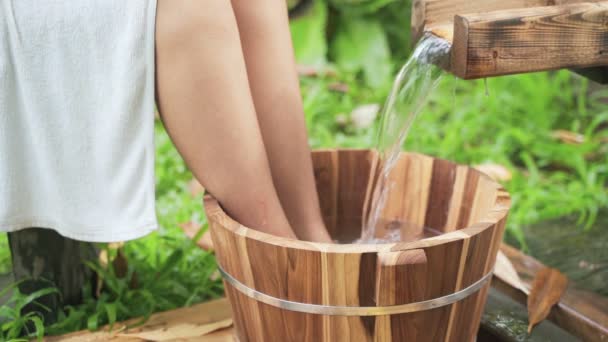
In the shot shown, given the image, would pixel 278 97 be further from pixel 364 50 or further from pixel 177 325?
pixel 364 50

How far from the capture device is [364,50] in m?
3.13

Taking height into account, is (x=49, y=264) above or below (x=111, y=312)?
above

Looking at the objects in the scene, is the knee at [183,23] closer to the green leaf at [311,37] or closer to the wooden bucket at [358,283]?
the wooden bucket at [358,283]

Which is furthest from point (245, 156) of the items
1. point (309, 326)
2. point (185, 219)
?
point (185, 219)

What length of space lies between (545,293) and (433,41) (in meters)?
0.59

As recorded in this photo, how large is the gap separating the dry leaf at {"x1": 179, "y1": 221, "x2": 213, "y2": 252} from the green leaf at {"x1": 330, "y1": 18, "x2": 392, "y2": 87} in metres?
1.37

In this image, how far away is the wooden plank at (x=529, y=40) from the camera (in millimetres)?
1032

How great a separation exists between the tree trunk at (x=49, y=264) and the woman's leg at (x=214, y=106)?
41 centimetres

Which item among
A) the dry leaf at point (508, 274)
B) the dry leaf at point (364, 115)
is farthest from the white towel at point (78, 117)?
the dry leaf at point (364, 115)

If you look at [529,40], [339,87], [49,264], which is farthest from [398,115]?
[339,87]

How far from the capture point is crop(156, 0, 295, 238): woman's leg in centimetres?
111

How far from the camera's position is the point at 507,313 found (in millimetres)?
1474

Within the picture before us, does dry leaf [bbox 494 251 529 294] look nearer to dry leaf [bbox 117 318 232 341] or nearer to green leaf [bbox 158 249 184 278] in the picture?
dry leaf [bbox 117 318 232 341]

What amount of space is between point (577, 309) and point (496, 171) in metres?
0.77
